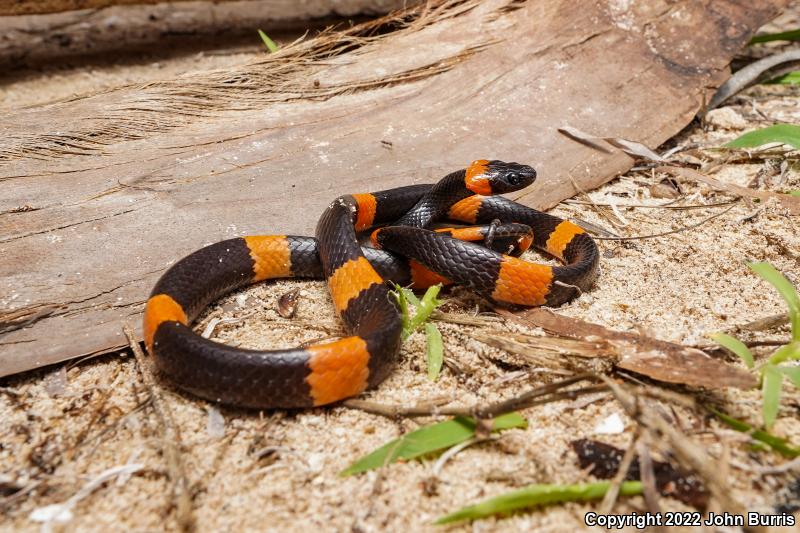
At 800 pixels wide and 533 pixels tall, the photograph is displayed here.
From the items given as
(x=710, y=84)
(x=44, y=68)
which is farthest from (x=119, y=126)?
(x=710, y=84)

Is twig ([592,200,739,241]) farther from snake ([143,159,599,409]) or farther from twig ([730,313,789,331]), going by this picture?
twig ([730,313,789,331])

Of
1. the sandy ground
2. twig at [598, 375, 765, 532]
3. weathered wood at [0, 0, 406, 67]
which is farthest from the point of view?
weathered wood at [0, 0, 406, 67]

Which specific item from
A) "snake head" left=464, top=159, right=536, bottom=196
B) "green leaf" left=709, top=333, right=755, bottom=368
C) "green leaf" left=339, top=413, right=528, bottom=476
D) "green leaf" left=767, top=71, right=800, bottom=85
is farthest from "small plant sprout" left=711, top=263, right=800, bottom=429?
"green leaf" left=767, top=71, right=800, bottom=85

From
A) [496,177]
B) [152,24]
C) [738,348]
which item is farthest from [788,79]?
[152,24]

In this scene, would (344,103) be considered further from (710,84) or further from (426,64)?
(710,84)

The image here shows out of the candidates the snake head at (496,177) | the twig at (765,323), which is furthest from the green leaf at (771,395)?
the snake head at (496,177)

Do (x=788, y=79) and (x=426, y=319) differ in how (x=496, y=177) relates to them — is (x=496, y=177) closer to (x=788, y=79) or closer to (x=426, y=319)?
(x=426, y=319)

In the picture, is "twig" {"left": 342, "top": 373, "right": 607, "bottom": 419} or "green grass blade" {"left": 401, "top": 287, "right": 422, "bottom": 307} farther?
"green grass blade" {"left": 401, "top": 287, "right": 422, "bottom": 307}
